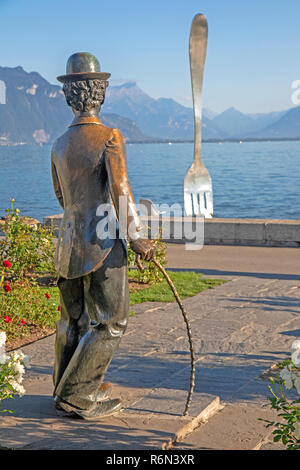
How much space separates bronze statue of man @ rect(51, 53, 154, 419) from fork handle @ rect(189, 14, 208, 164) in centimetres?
1162

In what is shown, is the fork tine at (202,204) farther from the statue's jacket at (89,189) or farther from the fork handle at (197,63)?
the statue's jacket at (89,189)

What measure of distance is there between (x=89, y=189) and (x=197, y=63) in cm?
1256

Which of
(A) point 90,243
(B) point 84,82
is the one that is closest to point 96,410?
(A) point 90,243

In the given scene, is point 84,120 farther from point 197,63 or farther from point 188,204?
point 197,63

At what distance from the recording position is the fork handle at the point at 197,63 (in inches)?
643

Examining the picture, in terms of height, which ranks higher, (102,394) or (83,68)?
(83,68)

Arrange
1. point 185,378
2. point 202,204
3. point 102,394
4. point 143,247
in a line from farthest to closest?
Result: 1. point 202,204
2. point 185,378
3. point 102,394
4. point 143,247

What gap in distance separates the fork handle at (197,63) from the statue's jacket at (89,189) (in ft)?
38.4

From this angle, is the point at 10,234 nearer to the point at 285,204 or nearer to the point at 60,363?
the point at 60,363

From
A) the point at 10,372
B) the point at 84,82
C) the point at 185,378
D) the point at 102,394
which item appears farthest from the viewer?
the point at 185,378

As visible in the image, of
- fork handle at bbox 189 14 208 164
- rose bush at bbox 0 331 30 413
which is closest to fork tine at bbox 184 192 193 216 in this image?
fork handle at bbox 189 14 208 164

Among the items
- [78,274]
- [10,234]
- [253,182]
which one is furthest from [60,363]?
[253,182]

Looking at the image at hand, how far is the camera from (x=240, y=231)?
1384 cm

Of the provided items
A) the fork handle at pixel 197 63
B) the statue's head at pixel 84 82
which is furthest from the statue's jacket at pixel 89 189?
the fork handle at pixel 197 63
